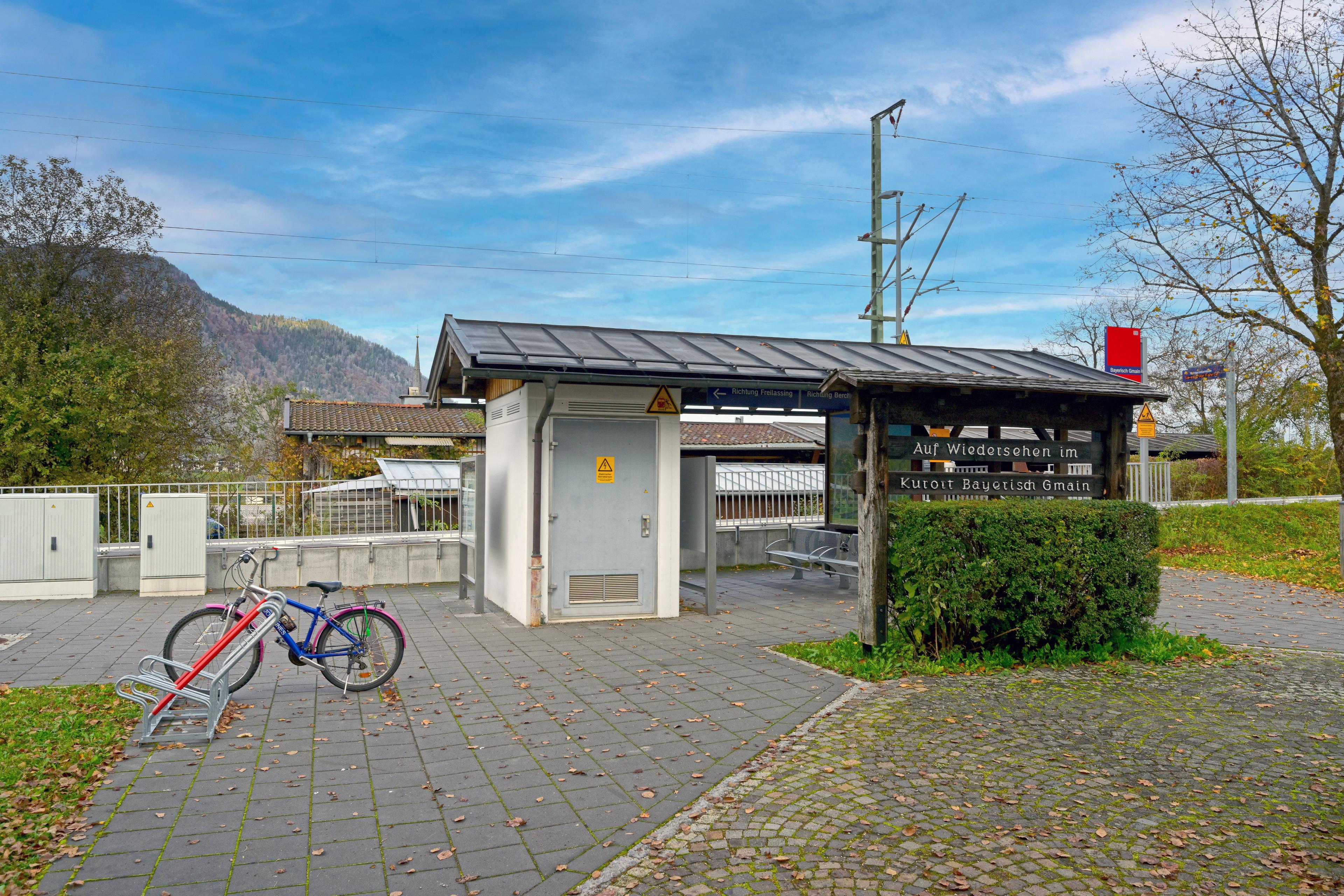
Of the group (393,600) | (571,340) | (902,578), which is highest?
(571,340)

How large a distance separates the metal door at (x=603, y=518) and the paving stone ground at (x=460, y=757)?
0.50 meters

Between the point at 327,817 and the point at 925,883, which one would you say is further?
the point at 327,817

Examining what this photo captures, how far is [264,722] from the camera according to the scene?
5746mm

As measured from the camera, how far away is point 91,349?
738 inches

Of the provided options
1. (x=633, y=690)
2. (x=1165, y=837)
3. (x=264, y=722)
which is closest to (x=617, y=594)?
(x=633, y=690)

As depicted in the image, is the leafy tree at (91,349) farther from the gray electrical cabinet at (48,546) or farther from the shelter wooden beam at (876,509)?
the shelter wooden beam at (876,509)

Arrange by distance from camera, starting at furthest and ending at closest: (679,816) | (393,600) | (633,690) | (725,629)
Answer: (393,600)
(725,629)
(633,690)
(679,816)

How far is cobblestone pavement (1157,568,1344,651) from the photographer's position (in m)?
8.52

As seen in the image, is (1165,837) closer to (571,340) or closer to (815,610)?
(815,610)

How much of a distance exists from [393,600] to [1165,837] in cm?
934

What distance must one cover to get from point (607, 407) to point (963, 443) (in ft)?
12.7

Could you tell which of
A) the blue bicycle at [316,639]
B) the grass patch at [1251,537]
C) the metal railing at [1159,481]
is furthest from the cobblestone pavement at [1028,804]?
the metal railing at [1159,481]

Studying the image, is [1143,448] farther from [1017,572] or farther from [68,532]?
[68,532]

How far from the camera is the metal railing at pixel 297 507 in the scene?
1223 centimetres
